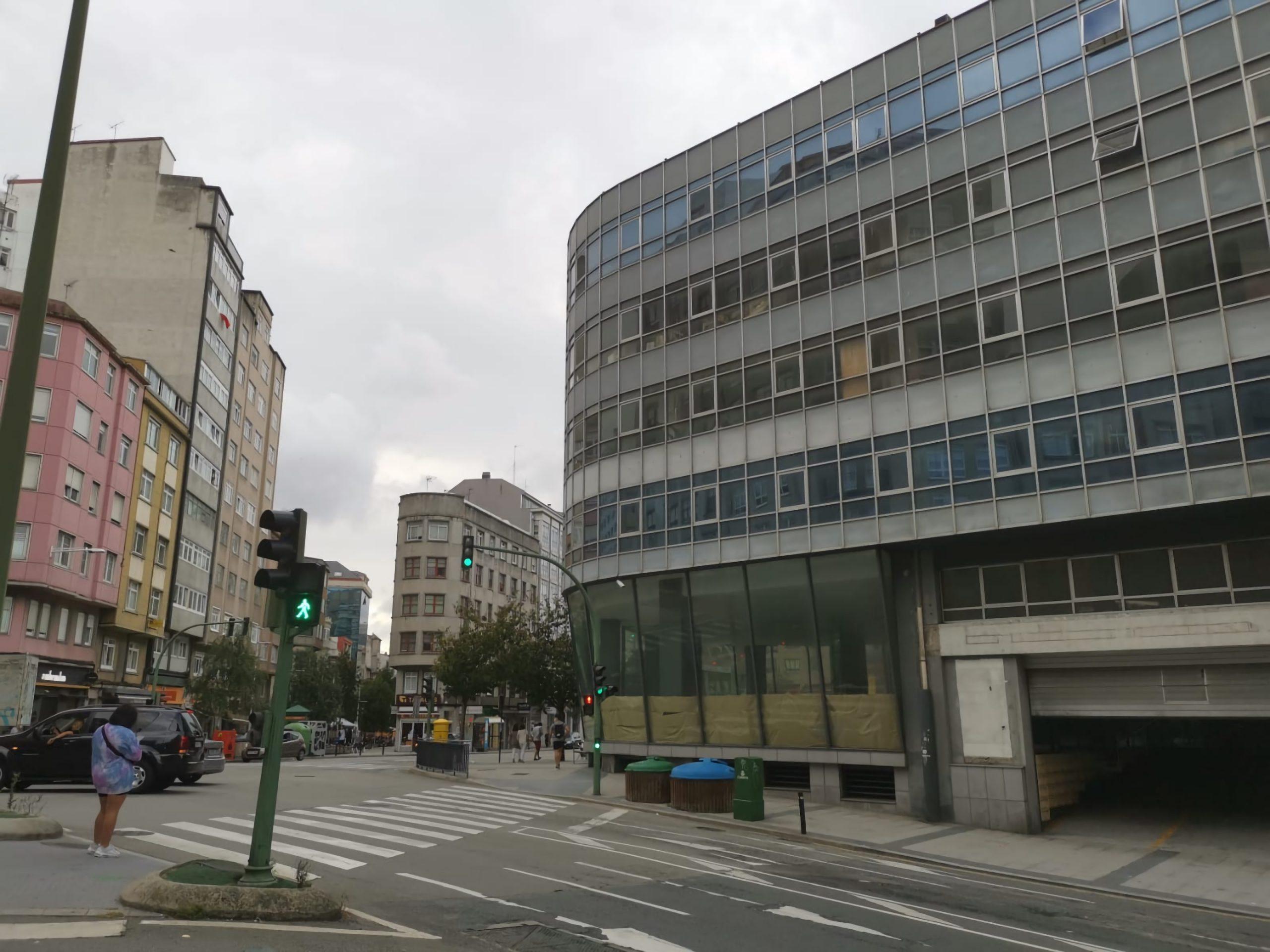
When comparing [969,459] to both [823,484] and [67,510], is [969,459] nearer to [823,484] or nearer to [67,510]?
[823,484]

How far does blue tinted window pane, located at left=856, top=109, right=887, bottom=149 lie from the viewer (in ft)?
91.2

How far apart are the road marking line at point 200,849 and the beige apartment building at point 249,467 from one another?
154 feet

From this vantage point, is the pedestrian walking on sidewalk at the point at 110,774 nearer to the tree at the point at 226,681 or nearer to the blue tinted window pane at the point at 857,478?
the blue tinted window pane at the point at 857,478

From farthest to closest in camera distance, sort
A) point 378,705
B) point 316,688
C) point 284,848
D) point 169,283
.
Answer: point 378,705
point 316,688
point 169,283
point 284,848

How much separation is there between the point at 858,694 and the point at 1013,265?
11905mm

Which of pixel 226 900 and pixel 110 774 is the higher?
pixel 110 774

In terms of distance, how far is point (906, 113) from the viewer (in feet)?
89.6

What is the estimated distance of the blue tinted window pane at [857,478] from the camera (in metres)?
25.8

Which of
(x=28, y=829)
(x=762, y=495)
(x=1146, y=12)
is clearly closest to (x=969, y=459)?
(x=762, y=495)

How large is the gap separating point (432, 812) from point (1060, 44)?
24295 mm

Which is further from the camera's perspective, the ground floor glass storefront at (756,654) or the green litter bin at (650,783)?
the ground floor glass storefront at (756,654)

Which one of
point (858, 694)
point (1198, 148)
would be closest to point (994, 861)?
point (858, 694)

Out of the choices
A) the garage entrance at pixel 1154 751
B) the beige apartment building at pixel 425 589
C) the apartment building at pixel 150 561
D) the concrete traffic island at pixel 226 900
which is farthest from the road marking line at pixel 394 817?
A: the beige apartment building at pixel 425 589

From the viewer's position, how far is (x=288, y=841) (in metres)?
14.4
